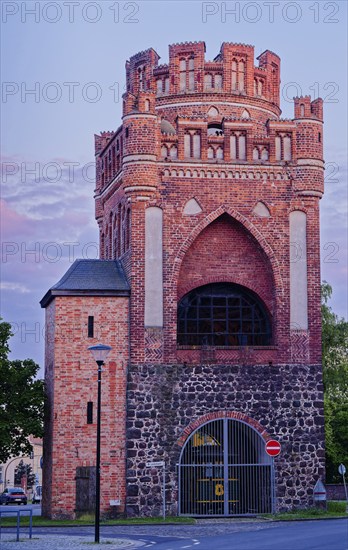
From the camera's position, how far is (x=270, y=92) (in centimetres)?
4769

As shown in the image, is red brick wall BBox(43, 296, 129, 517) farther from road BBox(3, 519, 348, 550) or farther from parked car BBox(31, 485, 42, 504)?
parked car BBox(31, 485, 42, 504)

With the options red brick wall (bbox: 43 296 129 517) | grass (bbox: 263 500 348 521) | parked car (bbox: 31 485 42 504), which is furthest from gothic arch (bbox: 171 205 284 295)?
parked car (bbox: 31 485 42 504)

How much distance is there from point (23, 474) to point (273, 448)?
7256 centimetres

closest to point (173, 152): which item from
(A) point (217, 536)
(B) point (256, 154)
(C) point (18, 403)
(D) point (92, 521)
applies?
(B) point (256, 154)

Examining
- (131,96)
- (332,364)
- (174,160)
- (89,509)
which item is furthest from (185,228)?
(332,364)

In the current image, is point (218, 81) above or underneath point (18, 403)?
above

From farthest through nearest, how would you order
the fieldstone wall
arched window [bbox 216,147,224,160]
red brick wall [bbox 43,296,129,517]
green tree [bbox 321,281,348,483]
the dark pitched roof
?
green tree [bbox 321,281,348,483]
arched window [bbox 216,147,224,160]
the dark pitched roof
the fieldstone wall
red brick wall [bbox 43,296,129,517]

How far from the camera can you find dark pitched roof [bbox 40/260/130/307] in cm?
4103

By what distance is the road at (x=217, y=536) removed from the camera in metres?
25.8

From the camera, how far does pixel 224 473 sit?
4044 centimetres

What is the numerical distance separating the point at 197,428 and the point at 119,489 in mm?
3756

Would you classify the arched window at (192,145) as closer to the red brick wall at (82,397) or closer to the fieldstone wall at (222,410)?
the red brick wall at (82,397)

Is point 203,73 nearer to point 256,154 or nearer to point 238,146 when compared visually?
point 238,146

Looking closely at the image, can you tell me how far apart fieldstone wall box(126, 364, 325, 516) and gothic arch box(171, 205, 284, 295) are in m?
3.67
